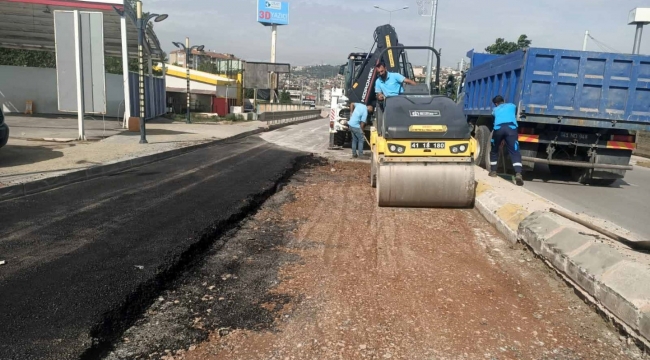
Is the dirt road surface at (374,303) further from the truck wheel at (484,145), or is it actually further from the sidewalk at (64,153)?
the truck wheel at (484,145)

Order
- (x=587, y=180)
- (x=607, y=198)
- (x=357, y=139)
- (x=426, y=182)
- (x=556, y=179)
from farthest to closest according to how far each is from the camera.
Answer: (x=357, y=139) → (x=556, y=179) → (x=587, y=180) → (x=607, y=198) → (x=426, y=182)

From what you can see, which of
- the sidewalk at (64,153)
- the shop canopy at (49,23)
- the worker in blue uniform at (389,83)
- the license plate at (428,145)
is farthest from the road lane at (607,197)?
the shop canopy at (49,23)

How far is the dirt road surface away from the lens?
3.25m

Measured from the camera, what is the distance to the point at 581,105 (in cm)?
971

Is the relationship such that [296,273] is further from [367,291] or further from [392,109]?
[392,109]

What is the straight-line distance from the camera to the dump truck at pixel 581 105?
9555 mm

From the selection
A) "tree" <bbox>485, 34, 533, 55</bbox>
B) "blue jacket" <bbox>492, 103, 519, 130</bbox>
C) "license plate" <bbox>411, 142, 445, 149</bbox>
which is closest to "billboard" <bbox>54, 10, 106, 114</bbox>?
"license plate" <bbox>411, 142, 445, 149</bbox>

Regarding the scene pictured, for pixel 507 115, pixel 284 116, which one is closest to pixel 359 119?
pixel 507 115

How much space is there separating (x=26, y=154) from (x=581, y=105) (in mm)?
12163

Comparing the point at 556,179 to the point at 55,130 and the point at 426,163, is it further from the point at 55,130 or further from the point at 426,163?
the point at 55,130

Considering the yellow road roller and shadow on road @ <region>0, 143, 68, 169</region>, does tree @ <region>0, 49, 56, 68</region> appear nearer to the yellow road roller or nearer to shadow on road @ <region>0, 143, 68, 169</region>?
shadow on road @ <region>0, 143, 68, 169</region>

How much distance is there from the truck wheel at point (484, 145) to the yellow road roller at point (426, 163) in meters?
4.64

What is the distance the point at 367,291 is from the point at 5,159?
9.37 m

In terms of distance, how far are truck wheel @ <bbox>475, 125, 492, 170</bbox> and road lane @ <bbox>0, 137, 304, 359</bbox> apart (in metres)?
5.60
